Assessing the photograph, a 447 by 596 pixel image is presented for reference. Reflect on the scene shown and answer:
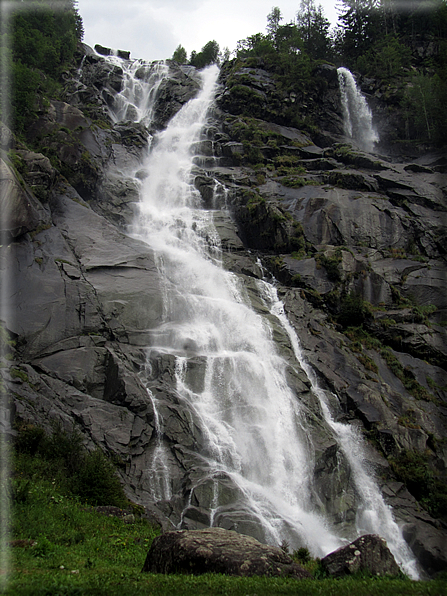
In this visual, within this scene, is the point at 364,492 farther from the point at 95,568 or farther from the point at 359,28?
the point at 359,28

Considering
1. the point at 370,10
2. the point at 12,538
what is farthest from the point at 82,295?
the point at 370,10

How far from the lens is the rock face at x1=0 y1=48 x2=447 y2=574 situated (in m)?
17.1

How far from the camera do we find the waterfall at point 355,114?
51.9 meters

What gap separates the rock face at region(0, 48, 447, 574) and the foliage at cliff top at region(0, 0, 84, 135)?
2102 mm

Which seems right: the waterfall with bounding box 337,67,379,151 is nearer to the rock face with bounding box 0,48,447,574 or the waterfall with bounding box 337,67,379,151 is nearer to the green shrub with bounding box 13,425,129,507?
the rock face with bounding box 0,48,447,574

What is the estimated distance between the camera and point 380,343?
89.3 ft

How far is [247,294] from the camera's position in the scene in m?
27.9

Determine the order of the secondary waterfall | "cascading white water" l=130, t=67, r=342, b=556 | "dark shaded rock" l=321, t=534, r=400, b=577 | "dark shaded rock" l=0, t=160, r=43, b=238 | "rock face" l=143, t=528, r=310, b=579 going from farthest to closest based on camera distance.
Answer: "dark shaded rock" l=0, t=160, r=43, b=238
"cascading white water" l=130, t=67, r=342, b=556
the secondary waterfall
"dark shaded rock" l=321, t=534, r=400, b=577
"rock face" l=143, t=528, r=310, b=579

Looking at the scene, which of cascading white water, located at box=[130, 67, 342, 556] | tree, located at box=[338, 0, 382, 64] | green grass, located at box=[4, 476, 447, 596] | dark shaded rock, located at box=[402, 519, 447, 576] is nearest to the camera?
green grass, located at box=[4, 476, 447, 596]

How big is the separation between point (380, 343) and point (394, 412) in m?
5.83

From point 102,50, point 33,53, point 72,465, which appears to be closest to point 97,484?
point 72,465

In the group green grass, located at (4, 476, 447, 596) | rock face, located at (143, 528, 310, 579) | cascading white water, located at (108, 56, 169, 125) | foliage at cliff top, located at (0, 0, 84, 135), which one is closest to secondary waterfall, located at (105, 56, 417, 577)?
green grass, located at (4, 476, 447, 596)

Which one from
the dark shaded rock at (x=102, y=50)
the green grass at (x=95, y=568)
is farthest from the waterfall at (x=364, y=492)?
the dark shaded rock at (x=102, y=50)

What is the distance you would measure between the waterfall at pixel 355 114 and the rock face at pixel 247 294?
769 cm
